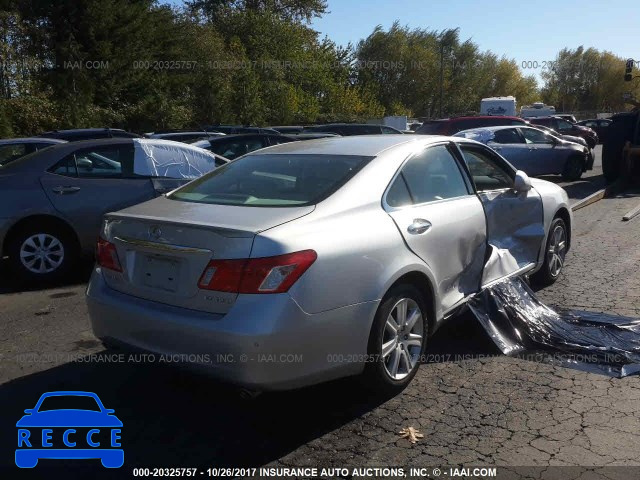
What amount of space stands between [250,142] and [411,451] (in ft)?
29.3

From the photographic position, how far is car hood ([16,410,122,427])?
363 centimetres

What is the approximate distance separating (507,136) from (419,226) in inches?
466

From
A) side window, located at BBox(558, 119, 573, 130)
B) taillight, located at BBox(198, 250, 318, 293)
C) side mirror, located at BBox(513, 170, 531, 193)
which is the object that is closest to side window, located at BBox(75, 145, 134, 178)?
side mirror, located at BBox(513, 170, 531, 193)

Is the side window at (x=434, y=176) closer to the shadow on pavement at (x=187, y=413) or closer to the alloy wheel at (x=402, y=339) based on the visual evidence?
the alloy wheel at (x=402, y=339)

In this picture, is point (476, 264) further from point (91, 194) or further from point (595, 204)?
point (595, 204)

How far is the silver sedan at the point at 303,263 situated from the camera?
3.21 meters

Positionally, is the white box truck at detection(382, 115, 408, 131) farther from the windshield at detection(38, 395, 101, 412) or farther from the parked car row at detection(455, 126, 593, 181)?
the windshield at detection(38, 395, 101, 412)

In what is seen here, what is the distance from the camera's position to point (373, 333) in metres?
3.60

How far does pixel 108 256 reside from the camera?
388 centimetres

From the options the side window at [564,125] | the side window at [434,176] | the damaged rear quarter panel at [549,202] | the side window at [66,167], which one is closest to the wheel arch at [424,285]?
the side window at [434,176]

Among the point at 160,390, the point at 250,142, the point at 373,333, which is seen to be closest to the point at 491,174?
the point at 373,333

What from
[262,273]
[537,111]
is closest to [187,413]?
[262,273]

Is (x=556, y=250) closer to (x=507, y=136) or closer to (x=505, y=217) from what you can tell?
(x=505, y=217)

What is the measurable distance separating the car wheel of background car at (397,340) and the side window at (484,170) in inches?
62.3
